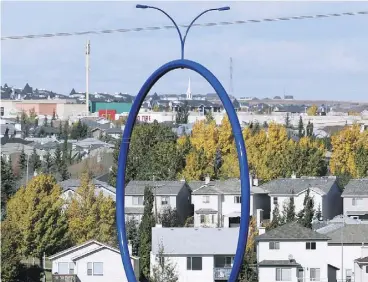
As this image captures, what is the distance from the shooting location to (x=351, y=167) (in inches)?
1988

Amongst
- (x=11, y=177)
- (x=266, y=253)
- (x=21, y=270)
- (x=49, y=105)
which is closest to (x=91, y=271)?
(x=21, y=270)

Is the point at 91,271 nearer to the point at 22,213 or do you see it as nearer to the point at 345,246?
the point at 22,213

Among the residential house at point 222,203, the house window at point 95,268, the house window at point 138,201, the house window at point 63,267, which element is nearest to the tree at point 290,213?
the residential house at point 222,203

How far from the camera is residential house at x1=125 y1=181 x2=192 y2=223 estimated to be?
134 feet

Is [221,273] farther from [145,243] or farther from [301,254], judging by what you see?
[145,243]

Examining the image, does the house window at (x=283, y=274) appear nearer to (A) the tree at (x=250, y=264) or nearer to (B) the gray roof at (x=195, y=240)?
(A) the tree at (x=250, y=264)

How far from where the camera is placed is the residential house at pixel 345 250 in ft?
104

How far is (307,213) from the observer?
122 feet

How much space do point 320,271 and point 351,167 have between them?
19923 millimetres

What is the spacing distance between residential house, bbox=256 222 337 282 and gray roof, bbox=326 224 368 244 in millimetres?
559

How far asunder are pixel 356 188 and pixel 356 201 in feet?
1.65

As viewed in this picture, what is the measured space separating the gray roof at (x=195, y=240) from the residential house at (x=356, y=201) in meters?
9.77

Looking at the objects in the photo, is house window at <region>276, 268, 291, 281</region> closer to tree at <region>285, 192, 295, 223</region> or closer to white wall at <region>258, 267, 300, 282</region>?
white wall at <region>258, 267, 300, 282</region>

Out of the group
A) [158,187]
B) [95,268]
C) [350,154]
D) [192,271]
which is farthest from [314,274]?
[350,154]
